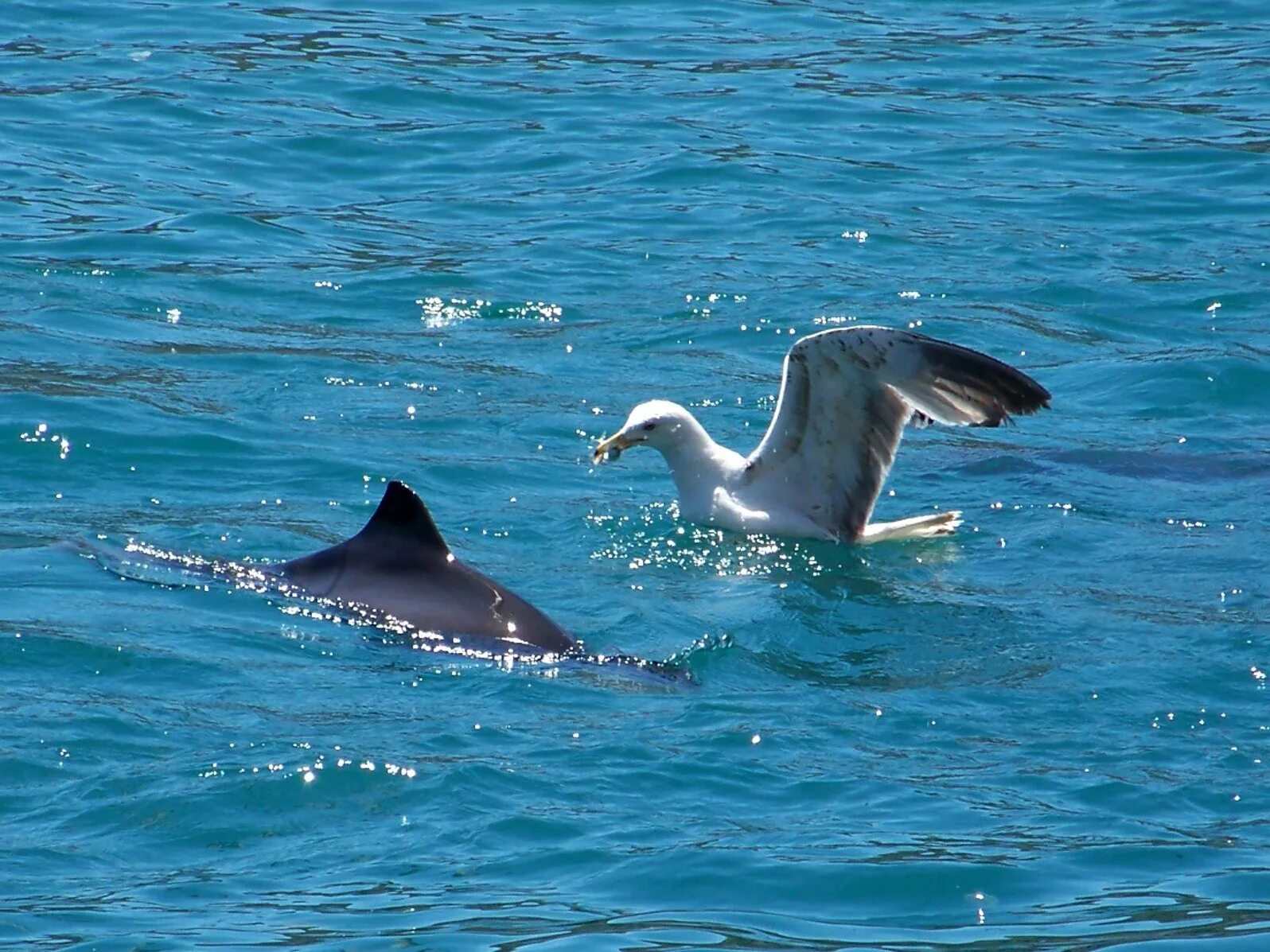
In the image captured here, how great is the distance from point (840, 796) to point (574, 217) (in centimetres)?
935

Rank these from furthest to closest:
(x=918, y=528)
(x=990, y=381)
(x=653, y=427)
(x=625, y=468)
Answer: (x=625, y=468), (x=653, y=427), (x=918, y=528), (x=990, y=381)

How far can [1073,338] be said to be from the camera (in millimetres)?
13727

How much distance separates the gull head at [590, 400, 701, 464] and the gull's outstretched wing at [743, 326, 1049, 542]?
410 millimetres

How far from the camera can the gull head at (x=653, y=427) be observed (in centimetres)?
1069

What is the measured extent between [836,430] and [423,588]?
9.47 feet

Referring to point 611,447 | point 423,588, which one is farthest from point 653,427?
point 423,588

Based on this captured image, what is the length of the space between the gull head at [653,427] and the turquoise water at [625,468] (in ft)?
1.36

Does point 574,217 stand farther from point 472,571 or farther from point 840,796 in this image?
point 840,796

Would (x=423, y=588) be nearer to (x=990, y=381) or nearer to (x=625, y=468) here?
(x=990, y=381)

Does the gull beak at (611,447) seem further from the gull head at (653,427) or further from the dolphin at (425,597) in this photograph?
the dolphin at (425,597)

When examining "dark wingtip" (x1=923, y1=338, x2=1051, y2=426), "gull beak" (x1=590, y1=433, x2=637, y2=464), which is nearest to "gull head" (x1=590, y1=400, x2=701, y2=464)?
"gull beak" (x1=590, y1=433, x2=637, y2=464)

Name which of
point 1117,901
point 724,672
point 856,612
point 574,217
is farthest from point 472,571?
point 574,217

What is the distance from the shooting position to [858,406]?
10477mm

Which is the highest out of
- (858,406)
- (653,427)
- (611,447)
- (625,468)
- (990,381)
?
(990,381)
